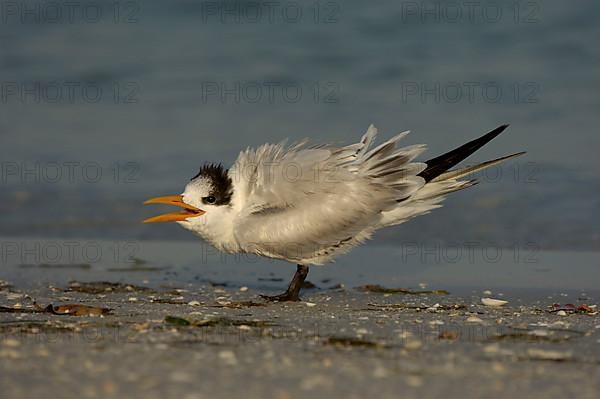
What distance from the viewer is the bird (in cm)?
486

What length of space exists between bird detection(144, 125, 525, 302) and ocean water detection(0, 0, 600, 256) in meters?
1.78

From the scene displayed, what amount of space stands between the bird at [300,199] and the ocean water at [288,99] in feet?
5.84

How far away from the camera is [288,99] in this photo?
10172mm

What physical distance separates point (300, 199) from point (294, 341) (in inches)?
64.3

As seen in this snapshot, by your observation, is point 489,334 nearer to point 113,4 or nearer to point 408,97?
point 408,97

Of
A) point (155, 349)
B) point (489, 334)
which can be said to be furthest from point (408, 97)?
point (155, 349)
